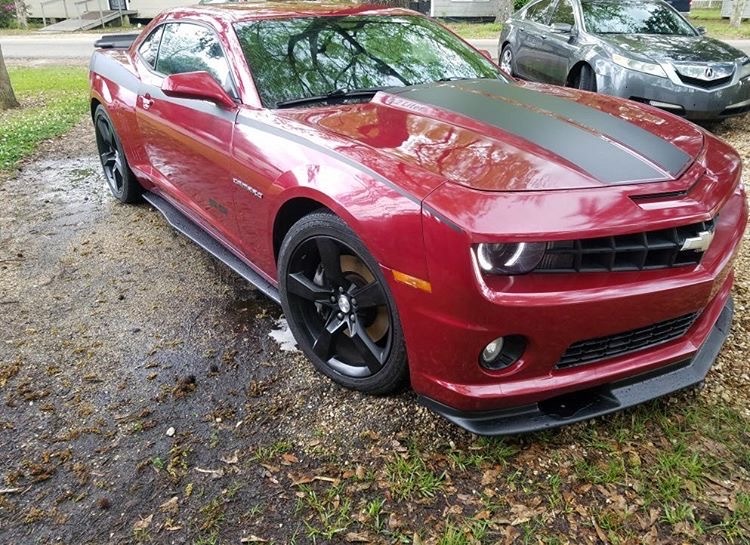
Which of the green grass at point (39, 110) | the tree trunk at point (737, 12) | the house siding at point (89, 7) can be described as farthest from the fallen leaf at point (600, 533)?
the house siding at point (89, 7)

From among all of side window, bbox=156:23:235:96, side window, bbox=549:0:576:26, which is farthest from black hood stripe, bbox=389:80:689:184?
side window, bbox=549:0:576:26

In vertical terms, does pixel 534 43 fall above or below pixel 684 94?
above

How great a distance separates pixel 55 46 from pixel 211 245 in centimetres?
1886

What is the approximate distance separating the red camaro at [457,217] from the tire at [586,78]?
334 cm

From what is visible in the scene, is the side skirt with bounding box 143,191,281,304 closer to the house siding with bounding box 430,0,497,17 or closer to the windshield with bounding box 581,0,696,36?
the windshield with bounding box 581,0,696,36

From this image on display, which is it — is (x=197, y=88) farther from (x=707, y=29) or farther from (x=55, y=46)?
(x=55, y=46)

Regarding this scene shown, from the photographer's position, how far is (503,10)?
20.7 m

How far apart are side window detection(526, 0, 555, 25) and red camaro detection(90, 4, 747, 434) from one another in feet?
16.0

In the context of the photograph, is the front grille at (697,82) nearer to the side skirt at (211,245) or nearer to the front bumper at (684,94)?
the front bumper at (684,94)

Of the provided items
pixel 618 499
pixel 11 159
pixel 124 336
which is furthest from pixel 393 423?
pixel 11 159

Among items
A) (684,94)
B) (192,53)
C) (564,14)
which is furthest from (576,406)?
(564,14)

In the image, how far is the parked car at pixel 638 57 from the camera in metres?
5.70

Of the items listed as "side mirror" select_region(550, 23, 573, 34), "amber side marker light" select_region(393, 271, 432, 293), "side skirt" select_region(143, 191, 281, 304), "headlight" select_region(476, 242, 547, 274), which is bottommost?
"side skirt" select_region(143, 191, 281, 304)

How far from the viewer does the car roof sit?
3.39 meters
